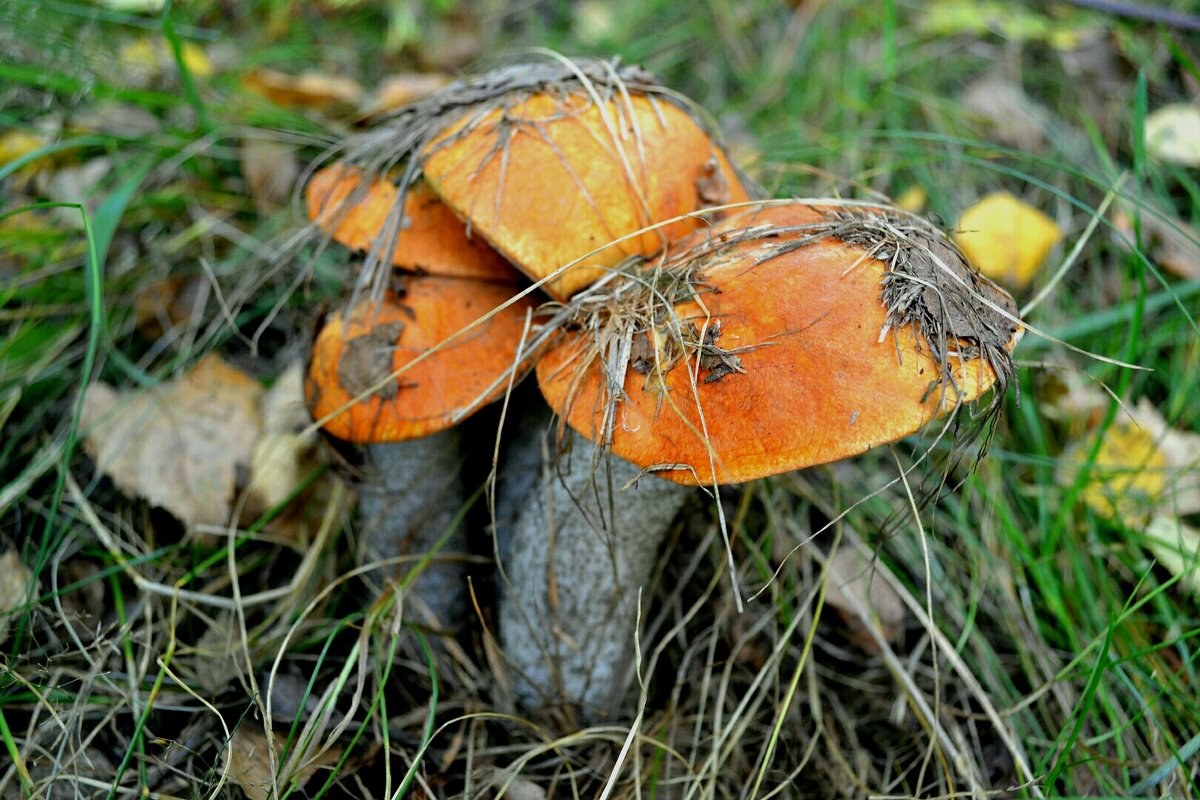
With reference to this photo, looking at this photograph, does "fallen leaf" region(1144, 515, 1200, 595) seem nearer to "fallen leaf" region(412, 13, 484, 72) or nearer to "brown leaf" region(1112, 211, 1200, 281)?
"brown leaf" region(1112, 211, 1200, 281)

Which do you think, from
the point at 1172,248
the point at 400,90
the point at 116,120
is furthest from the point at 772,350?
the point at 116,120

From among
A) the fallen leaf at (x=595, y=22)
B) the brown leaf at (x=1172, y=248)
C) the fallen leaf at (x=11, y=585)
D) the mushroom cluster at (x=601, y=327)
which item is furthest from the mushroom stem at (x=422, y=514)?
the fallen leaf at (x=595, y=22)

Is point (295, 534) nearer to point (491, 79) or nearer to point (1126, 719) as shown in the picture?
point (491, 79)

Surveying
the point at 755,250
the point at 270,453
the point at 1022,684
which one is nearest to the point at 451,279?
the point at 755,250

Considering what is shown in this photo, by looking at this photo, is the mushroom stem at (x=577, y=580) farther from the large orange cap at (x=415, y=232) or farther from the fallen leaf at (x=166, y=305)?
the fallen leaf at (x=166, y=305)

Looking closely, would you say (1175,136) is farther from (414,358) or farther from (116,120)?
(116,120)
